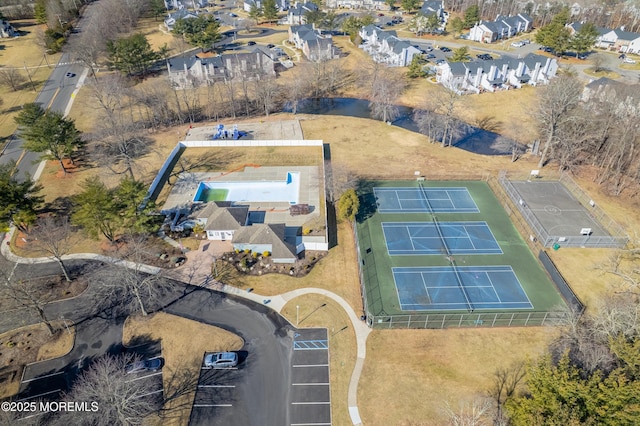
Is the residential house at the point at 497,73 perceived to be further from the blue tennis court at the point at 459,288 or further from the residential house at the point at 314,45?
the blue tennis court at the point at 459,288

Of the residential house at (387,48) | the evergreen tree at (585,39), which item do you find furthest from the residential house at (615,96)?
the residential house at (387,48)

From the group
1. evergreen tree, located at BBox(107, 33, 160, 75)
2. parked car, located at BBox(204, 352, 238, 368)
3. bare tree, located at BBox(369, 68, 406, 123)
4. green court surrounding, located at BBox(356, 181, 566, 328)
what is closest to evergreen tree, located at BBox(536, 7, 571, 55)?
bare tree, located at BBox(369, 68, 406, 123)

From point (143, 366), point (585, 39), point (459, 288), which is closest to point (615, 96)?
point (585, 39)

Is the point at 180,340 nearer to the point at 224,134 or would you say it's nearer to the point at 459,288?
the point at 459,288

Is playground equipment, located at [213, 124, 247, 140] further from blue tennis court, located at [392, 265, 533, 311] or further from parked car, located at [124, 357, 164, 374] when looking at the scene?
parked car, located at [124, 357, 164, 374]

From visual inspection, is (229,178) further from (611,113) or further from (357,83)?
(611,113)

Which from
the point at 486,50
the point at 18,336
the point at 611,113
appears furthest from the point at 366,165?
the point at 486,50
